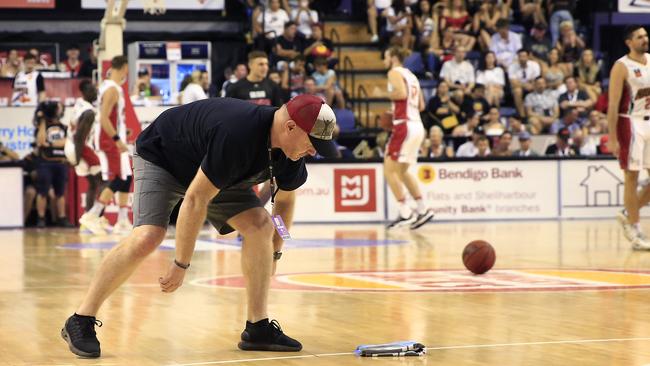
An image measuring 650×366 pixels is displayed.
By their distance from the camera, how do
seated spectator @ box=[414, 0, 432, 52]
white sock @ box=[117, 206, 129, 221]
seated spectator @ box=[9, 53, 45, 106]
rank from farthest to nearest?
seated spectator @ box=[414, 0, 432, 52] < seated spectator @ box=[9, 53, 45, 106] < white sock @ box=[117, 206, 129, 221]

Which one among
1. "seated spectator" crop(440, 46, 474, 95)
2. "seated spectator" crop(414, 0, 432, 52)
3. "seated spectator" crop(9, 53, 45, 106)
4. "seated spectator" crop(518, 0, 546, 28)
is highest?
"seated spectator" crop(518, 0, 546, 28)

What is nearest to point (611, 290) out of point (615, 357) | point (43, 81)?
point (615, 357)

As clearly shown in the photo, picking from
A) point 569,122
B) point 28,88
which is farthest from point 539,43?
point 28,88

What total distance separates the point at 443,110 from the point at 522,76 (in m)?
3.16

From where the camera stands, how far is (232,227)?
7.02 metres

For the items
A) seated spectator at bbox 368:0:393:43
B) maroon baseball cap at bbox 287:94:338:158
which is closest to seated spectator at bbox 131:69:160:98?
seated spectator at bbox 368:0:393:43

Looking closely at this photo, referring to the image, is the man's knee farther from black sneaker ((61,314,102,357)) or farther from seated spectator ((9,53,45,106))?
seated spectator ((9,53,45,106))

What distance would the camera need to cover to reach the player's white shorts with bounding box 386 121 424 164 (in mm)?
18484

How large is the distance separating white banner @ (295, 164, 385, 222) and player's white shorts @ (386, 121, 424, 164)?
6.91ft

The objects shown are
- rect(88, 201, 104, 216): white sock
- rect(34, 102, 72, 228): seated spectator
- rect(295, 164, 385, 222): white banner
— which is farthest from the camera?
rect(295, 164, 385, 222): white banner

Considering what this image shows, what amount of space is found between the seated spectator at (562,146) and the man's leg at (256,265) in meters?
16.3

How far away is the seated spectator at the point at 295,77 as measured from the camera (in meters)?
24.0

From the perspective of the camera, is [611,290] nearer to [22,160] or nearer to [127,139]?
[127,139]

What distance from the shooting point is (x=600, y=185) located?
69.6ft
